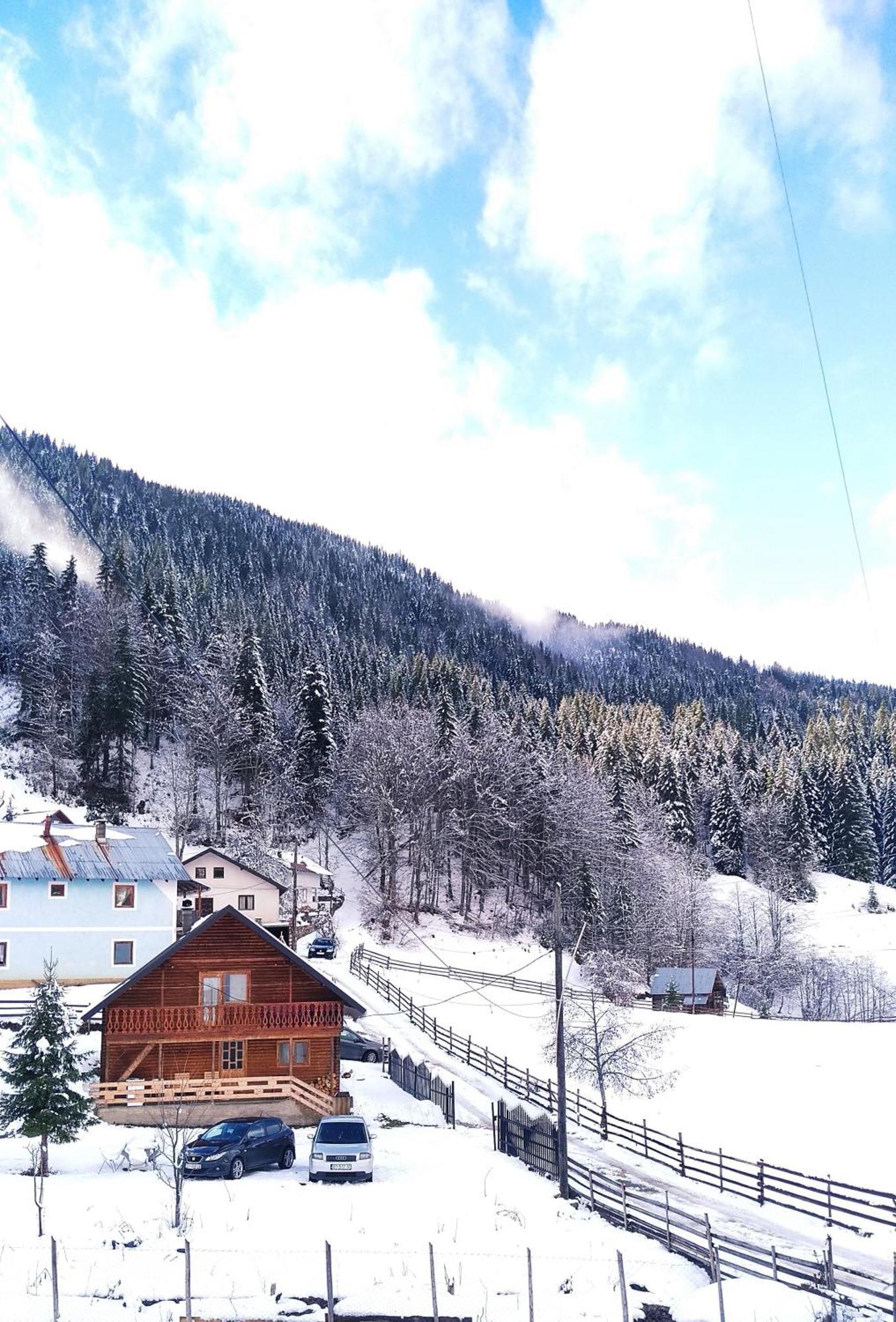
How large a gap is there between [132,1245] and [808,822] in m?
112

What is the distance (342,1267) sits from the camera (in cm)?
1670

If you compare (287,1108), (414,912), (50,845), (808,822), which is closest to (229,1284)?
(287,1108)

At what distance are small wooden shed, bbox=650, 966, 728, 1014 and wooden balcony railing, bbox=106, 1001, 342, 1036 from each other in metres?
45.0

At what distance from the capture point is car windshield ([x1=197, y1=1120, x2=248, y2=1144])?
24906 mm

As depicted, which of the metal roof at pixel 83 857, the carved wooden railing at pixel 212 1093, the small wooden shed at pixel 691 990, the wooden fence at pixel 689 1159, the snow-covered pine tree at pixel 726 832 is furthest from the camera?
the snow-covered pine tree at pixel 726 832

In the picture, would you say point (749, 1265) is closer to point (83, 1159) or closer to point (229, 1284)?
point (229, 1284)

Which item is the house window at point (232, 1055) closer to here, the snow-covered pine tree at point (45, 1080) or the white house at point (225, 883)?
the snow-covered pine tree at point (45, 1080)

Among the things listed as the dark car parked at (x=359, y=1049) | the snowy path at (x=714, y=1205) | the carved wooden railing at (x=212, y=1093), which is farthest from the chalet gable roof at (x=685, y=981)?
the carved wooden railing at (x=212, y=1093)

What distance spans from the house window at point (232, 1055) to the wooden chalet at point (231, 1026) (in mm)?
35

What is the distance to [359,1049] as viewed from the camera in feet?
145

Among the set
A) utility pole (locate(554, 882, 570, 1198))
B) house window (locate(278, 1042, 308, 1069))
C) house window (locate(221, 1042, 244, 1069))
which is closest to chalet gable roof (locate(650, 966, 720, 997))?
house window (locate(278, 1042, 308, 1069))

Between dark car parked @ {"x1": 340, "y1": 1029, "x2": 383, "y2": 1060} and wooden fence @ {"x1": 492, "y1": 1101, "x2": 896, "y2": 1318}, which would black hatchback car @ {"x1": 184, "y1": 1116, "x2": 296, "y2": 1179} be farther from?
dark car parked @ {"x1": 340, "y1": 1029, "x2": 383, "y2": 1060}

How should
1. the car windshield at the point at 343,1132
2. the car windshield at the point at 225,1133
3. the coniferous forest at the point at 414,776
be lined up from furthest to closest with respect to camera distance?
the coniferous forest at the point at 414,776
the car windshield at the point at 225,1133
the car windshield at the point at 343,1132

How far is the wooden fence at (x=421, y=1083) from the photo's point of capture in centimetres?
3428
